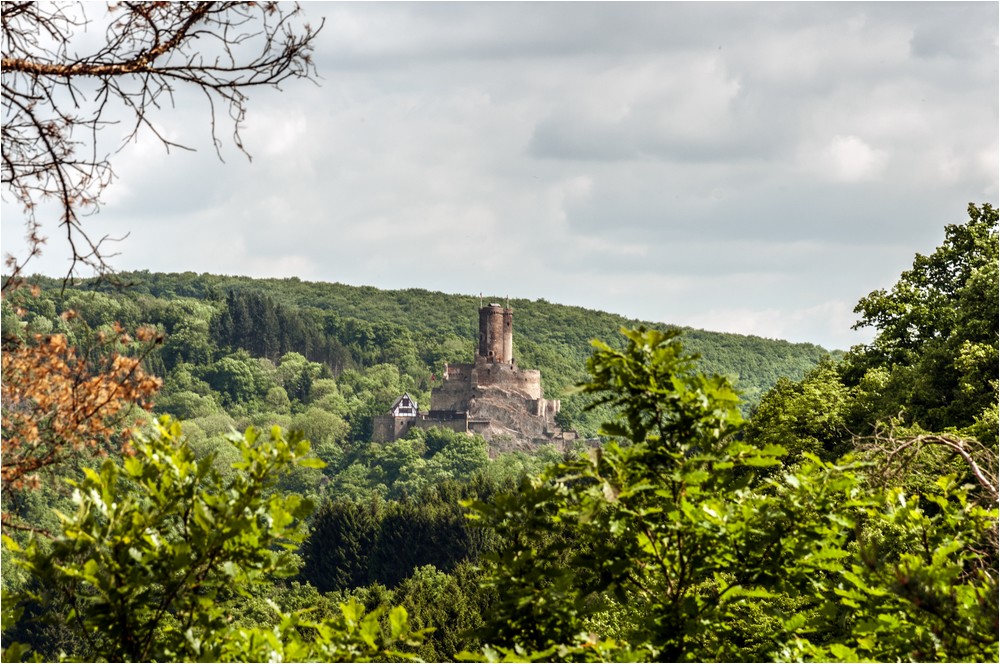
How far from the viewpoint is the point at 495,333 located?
127250mm

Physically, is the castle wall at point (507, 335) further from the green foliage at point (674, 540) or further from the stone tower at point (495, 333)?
the green foliage at point (674, 540)

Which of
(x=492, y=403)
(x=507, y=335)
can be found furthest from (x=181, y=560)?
(x=507, y=335)

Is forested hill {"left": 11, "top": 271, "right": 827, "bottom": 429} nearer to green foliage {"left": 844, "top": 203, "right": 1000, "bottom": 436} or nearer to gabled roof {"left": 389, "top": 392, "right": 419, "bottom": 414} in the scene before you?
gabled roof {"left": 389, "top": 392, "right": 419, "bottom": 414}

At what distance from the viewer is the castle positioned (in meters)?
123

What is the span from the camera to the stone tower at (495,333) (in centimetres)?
12631

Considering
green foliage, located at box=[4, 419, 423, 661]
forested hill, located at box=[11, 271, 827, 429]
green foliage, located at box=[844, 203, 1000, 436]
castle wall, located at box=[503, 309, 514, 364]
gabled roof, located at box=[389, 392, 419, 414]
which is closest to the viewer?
green foliage, located at box=[4, 419, 423, 661]

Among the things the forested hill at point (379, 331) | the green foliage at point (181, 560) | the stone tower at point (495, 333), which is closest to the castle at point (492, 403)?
the stone tower at point (495, 333)

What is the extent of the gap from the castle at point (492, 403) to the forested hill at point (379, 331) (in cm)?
595

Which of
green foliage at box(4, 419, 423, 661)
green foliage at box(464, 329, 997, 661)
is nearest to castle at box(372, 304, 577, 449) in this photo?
green foliage at box(464, 329, 997, 661)

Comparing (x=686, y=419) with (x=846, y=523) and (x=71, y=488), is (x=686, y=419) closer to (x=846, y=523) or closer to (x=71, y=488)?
(x=846, y=523)

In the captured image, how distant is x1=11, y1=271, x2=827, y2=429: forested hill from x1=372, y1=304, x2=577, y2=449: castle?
234 inches

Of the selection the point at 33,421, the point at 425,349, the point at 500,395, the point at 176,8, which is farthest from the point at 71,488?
the point at 425,349

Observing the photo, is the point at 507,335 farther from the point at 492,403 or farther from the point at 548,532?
the point at 548,532

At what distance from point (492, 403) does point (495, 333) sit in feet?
23.9
